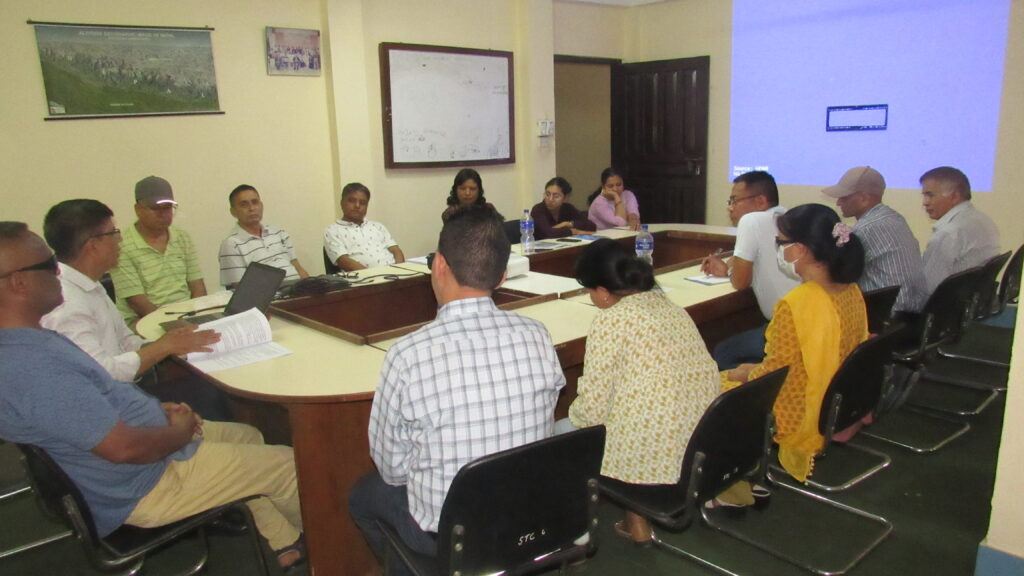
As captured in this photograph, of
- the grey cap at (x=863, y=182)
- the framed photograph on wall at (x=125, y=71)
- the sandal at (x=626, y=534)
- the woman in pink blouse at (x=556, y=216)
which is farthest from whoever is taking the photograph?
the woman in pink blouse at (x=556, y=216)

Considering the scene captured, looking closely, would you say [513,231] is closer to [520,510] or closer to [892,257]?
[892,257]

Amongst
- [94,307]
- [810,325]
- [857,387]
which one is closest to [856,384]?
[857,387]

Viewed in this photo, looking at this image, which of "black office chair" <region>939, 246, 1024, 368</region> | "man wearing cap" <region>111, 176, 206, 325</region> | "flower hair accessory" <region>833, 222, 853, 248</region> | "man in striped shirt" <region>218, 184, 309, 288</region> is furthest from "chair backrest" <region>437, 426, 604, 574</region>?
"black office chair" <region>939, 246, 1024, 368</region>

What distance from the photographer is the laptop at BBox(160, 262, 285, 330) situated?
101 inches

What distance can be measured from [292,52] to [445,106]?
1.22 meters

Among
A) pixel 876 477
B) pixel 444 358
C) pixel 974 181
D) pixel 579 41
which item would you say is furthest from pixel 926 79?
pixel 444 358

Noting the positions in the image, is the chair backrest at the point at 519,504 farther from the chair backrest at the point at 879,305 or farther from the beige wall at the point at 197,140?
the beige wall at the point at 197,140

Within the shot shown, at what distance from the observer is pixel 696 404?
6.16ft

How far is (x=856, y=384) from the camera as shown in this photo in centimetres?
221

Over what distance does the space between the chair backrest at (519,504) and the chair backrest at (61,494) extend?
829 millimetres

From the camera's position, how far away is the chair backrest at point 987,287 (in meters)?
3.21

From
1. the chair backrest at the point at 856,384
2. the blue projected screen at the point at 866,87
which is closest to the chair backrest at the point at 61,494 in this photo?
the chair backrest at the point at 856,384

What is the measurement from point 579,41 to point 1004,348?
4.27 metres

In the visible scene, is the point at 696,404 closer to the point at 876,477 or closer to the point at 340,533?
the point at 340,533
